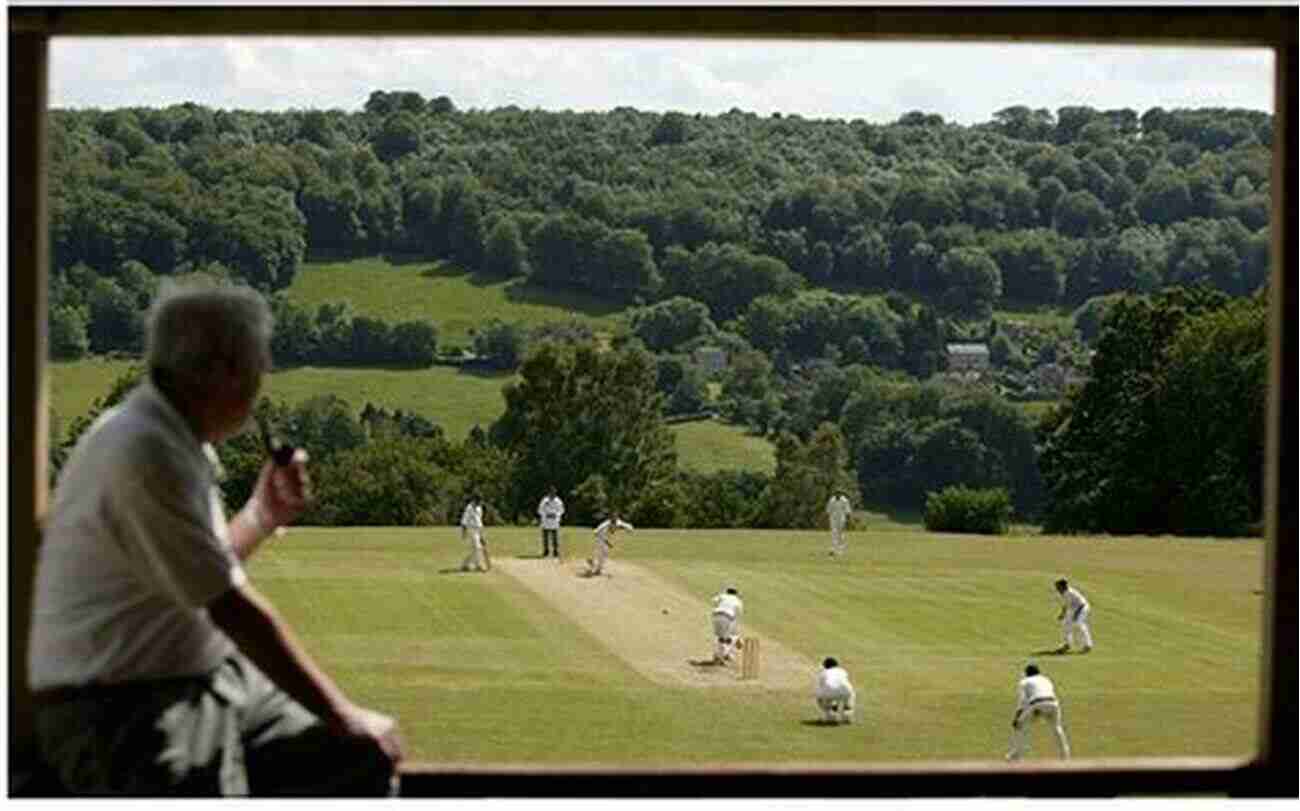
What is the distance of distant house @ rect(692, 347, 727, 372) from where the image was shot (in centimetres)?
4778

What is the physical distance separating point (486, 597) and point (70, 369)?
48.4 ft

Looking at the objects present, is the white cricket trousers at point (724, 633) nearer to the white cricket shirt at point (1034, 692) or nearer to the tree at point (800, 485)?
the white cricket shirt at point (1034, 692)

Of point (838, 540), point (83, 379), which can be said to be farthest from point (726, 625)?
point (83, 379)

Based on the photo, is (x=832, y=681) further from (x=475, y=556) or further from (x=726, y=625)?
(x=475, y=556)

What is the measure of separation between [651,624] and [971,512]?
15646 mm

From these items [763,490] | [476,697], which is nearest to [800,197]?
[763,490]

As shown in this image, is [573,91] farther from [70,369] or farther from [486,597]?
[486,597]

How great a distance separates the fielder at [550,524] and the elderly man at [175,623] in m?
28.9

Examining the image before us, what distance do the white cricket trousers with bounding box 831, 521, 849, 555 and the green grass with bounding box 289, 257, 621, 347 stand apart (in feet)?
41.6

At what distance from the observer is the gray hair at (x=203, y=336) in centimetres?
209

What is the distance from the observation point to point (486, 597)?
2755cm

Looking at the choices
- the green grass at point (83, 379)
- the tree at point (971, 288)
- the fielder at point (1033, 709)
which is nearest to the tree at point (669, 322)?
the tree at point (971, 288)

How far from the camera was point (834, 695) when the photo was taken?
18781 mm

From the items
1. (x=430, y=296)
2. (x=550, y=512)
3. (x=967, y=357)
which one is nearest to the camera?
(x=550, y=512)
